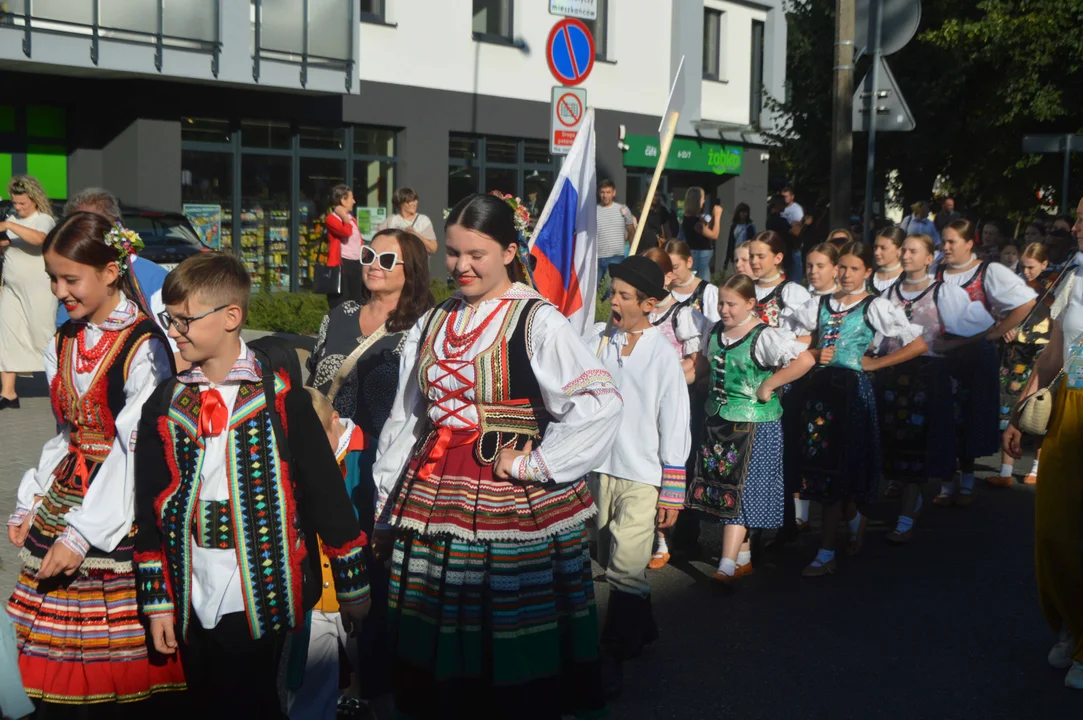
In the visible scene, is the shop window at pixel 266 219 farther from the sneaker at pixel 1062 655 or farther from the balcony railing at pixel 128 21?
the sneaker at pixel 1062 655

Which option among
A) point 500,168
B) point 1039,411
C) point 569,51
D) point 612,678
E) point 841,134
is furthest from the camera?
point 500,168

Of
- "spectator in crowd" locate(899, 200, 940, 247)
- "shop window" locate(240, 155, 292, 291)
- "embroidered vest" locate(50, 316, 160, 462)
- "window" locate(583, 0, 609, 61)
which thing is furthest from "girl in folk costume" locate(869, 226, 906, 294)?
"window" locate(583, 0, 609, 61)

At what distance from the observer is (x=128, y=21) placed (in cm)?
1784

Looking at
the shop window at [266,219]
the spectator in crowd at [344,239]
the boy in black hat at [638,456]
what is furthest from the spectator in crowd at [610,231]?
the boy in black hat at [638,456]

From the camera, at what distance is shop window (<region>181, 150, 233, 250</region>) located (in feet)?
64.5

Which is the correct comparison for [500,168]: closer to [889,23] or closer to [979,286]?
[889,23]

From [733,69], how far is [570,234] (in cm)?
2619

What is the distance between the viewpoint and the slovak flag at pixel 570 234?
18.5ft

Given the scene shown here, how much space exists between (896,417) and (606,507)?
286 centimetres

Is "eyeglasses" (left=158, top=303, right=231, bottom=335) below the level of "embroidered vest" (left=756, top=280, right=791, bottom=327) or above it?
above

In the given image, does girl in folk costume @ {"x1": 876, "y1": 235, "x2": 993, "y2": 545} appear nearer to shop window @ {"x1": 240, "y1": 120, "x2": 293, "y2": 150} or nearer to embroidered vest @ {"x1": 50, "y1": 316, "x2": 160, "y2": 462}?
embroidered vest @ {"x1": 50, "y1": 316, "x2": 160, "y2": 462}

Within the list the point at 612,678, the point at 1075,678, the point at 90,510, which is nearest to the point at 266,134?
the point at 612,678

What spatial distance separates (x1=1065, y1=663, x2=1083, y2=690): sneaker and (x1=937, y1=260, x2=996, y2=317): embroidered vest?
3324 mm

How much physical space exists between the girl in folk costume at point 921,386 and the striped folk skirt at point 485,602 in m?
4.11
